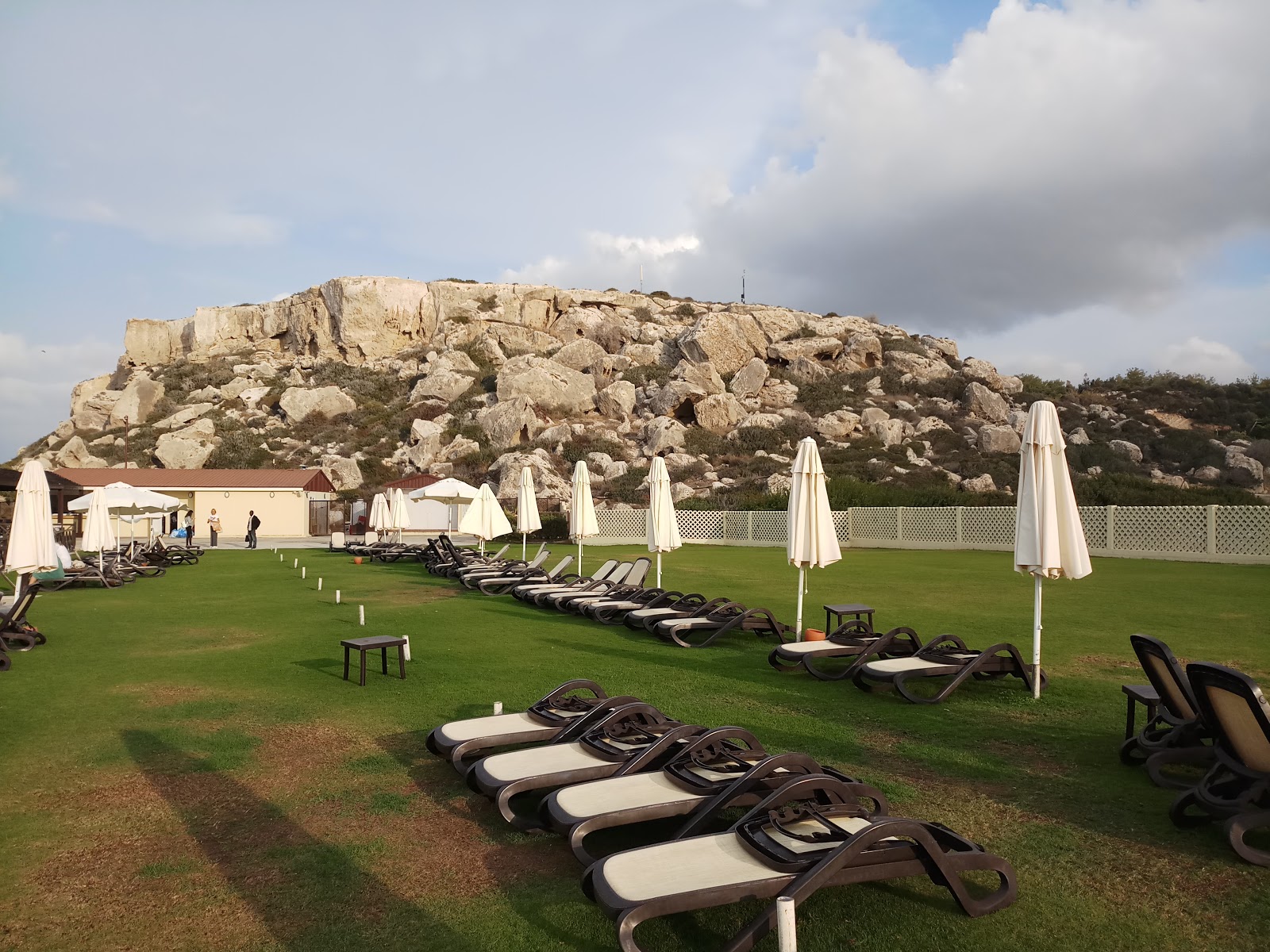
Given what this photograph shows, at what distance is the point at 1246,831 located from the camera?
11.5ft

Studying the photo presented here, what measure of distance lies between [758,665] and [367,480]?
42806 mm

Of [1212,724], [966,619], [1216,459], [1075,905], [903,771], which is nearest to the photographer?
[1075,905]

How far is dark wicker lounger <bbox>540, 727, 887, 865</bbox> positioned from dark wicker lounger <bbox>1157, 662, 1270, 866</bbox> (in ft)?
4.89

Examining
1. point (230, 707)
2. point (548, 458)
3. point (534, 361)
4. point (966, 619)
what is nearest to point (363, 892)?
point (230, 707)

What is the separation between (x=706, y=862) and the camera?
289cm

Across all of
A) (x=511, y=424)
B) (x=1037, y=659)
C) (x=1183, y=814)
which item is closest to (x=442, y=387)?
(x=511, y=424)

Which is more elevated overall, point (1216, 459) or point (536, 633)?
point (1216, 459)

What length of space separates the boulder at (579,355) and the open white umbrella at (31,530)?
155 ft

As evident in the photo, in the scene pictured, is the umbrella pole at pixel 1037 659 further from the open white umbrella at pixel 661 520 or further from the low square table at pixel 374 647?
the open white umbrella at pixel 661 520

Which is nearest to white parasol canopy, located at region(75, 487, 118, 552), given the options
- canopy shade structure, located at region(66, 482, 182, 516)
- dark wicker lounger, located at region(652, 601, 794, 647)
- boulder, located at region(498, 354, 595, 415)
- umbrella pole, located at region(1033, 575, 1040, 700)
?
canopy shade structure, located at region(66, 482, 182, 516)

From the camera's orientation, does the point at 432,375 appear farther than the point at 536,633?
Yes

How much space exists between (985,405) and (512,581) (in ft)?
141

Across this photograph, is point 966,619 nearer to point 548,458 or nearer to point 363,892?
point 363,892

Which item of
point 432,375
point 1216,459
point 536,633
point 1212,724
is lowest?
point 536,633
